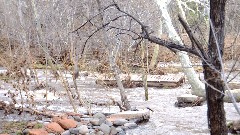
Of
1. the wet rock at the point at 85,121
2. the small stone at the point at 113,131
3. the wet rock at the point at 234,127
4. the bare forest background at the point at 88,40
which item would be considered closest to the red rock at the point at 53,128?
the wet rock at the point at 85,121

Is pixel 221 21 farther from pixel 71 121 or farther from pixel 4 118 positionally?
pixel 4 118

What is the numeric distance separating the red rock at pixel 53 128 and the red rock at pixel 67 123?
0.33 feet

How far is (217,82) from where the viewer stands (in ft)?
12.6

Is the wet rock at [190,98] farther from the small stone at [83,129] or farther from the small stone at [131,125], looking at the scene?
the small stone at [83,129]

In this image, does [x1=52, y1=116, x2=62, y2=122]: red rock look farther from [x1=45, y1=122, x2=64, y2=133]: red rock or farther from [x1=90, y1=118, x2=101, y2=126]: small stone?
[x1=90, y1=118, x2=101, y2=126]: small stone

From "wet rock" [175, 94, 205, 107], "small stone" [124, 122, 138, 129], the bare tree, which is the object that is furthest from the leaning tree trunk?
"wet rock" [175, 94, 205, 107]

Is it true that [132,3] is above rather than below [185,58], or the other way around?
above

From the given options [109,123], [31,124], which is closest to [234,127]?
[109,123]

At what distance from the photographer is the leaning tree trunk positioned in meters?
3.79

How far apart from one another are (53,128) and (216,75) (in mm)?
4803

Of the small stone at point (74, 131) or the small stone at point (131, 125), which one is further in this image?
the small stone at point (131, 125)

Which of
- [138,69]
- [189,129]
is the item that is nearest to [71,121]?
[189,129]

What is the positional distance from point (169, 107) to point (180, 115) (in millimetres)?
1505

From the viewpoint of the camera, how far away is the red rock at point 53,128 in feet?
26.1
